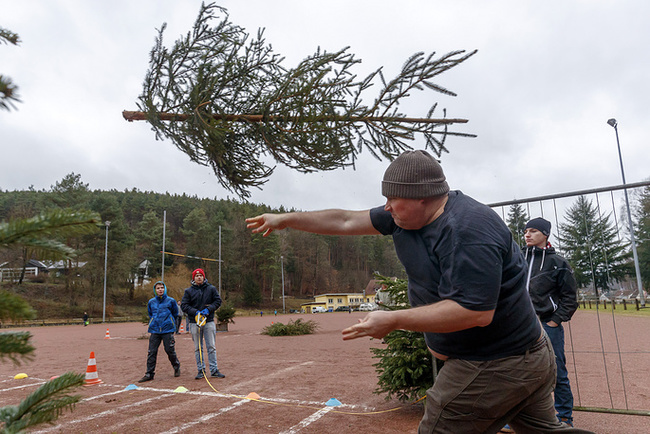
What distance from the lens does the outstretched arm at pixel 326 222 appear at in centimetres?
263

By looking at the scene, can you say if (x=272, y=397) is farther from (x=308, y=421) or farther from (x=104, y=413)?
(x=104, y=413)

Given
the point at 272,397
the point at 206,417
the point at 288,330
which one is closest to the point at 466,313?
the point at 206,417

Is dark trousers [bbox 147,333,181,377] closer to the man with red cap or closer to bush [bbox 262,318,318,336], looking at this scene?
the man with red cap

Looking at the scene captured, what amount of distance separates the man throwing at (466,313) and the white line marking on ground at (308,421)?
287 cm

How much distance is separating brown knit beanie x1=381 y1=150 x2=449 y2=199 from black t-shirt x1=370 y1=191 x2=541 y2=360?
0.47 feet

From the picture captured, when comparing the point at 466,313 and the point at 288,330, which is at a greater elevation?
the point at 466,313

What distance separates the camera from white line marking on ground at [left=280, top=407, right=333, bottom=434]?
180 inches

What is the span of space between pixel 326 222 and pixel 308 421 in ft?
10.6

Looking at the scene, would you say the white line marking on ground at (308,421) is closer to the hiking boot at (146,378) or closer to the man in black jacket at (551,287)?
the man in black jacket at (551,287)

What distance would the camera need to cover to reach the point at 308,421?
4902 mm

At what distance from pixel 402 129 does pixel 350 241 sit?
92629 mm

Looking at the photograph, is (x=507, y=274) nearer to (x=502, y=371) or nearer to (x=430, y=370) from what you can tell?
(x=502, y=371)

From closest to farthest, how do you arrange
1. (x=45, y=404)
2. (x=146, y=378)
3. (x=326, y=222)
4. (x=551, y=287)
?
(x=45, y=404)
(x=326, y=222)
(x=551, y=287)
(x=146, y=378)

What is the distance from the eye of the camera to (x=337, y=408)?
17.8 ft
